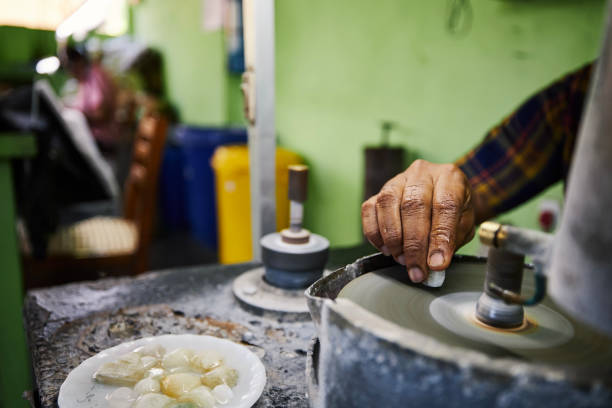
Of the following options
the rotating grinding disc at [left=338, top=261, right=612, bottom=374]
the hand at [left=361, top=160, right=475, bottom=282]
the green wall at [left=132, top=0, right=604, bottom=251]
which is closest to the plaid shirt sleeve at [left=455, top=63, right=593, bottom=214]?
the green wall at [left=132, top=0, right=604, bottom=251]

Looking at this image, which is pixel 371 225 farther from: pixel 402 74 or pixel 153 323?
pixel 402 74

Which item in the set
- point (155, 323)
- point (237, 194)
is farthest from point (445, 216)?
point (237, 194)

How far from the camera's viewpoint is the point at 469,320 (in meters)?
0.64

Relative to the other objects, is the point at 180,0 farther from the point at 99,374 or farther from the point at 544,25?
the point at 99,374

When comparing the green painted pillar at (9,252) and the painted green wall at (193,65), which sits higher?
the painted green wall at (193,65)

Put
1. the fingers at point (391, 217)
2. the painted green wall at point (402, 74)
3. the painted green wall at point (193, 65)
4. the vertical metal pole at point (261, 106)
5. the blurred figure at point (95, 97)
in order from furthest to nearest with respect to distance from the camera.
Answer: the blurred figure at point (95, 97), the painted green wall at point (193, 65), the painted green wall at point (402, 74), the vertical metal pole at point (261, 106), the fingers at point (391, 217)

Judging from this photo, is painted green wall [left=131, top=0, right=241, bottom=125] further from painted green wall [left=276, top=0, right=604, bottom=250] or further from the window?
the window

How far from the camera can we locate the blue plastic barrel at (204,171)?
3984 mm

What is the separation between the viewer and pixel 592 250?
368 millimetres

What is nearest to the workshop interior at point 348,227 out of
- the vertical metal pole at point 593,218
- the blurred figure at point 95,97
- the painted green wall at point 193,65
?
the vertical metal pole at point 593,218

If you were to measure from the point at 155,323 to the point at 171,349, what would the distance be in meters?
0.20

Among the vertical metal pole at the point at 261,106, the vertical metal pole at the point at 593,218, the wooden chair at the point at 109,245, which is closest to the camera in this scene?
the vertical metal pole at the point at 593,218

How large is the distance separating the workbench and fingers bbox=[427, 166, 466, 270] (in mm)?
327

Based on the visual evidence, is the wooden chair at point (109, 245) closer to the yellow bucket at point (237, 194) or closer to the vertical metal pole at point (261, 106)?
the yellow bucket at point (237, 194)
